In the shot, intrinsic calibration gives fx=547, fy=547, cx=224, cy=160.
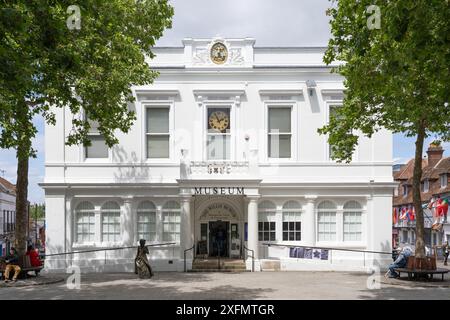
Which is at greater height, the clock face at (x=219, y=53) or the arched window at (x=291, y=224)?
the clock face at (x=219, y=53)

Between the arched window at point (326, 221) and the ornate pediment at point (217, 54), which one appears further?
the ornate pediment at point (217, 54)

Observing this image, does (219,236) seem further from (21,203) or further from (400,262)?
(21,203)

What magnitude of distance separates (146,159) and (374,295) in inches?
504

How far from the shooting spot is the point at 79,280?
20438 mm

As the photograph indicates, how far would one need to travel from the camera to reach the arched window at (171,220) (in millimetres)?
25172

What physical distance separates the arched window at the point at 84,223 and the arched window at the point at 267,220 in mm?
7724

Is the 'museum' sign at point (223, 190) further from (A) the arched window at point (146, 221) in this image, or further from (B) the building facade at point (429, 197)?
(B) the building facade at point (429, 197)

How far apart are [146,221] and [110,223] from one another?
165cm

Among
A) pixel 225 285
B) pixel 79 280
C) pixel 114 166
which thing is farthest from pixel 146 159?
pixel 225 285

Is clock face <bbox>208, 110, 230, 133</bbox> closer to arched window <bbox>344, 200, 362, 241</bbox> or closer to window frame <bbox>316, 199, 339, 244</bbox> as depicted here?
window frame <bbox>316, 199, 339, 244</bbox>

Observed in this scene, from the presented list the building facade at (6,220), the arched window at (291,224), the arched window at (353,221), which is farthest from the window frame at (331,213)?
the building facade at (6,220)

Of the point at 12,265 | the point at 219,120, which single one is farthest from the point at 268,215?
the point at 12,265

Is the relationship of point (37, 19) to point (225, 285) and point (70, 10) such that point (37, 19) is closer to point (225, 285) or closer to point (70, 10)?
point (70, 10)

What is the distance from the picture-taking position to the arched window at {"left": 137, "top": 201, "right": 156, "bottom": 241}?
82.7ft
